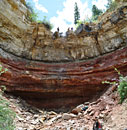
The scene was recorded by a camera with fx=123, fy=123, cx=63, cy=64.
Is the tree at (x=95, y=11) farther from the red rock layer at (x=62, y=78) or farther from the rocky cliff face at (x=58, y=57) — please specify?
the red rock layer at (x=62, y=78)

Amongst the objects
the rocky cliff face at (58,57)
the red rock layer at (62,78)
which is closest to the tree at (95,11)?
the rocky cliff face at (58,57)

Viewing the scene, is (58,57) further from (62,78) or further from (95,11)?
(95,11)

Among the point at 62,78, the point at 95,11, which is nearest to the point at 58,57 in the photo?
the point at 62,78

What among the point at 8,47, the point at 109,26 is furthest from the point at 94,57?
the point at 8,47

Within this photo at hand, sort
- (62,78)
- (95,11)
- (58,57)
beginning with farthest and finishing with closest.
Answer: (95,11) → (58,57) → (62,78)

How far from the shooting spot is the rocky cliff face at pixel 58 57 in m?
8.48

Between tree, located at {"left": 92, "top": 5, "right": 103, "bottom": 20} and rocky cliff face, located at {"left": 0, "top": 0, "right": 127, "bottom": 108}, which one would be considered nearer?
rocky cliff face, located at {"left": 0, "top": 0, "right": 127, "bottom": 108}

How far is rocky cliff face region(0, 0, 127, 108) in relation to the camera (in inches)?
334

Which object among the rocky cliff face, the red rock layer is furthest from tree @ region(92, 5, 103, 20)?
the red rock layer

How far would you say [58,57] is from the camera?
10438mm

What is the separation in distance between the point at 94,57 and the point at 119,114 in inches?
244

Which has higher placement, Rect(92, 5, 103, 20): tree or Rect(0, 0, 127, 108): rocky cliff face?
Rect(92, 5, 103, 20): tree

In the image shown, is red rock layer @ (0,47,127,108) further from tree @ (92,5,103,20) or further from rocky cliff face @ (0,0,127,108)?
tree @ (92,5,103,20)

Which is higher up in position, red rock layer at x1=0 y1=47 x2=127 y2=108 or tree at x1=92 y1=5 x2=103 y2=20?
tree at x1=92 y1=5 x2=103 y2=20
